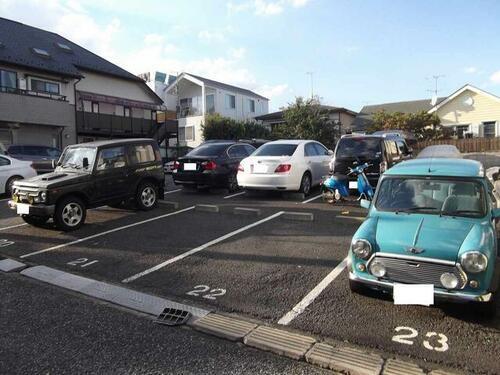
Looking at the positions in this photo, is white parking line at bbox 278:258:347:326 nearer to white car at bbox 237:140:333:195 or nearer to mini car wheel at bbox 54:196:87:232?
white car at bbox 237:140:333:195

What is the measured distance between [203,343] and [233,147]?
913cm

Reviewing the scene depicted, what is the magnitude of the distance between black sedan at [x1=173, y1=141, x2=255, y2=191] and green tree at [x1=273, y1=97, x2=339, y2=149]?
17351 mm

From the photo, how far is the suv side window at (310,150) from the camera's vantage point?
11.4 meters

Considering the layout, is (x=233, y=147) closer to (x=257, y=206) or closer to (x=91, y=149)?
(x=257, y=206)

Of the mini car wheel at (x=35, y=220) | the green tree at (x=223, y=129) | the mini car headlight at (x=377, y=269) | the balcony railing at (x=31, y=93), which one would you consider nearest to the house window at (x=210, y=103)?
the green tree at (x=223, y=129)

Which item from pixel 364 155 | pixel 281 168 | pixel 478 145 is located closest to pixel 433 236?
pixel 364 155

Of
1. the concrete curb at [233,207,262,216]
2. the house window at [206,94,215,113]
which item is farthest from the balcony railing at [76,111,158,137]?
the concrete curb at [233,207,262,216]

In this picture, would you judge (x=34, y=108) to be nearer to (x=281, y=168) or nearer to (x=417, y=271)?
(x=281, y=168)

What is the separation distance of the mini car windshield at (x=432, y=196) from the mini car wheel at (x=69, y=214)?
5.95m

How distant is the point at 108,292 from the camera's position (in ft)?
17.0

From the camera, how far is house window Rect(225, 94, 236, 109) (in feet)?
131

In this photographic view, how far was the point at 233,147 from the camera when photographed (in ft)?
41.4

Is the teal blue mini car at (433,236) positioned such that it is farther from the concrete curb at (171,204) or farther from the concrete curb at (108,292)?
the concrete curb at (171,204)

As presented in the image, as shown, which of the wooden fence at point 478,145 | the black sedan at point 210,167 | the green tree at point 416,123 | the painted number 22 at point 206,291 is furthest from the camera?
the green tree at point 416,123
